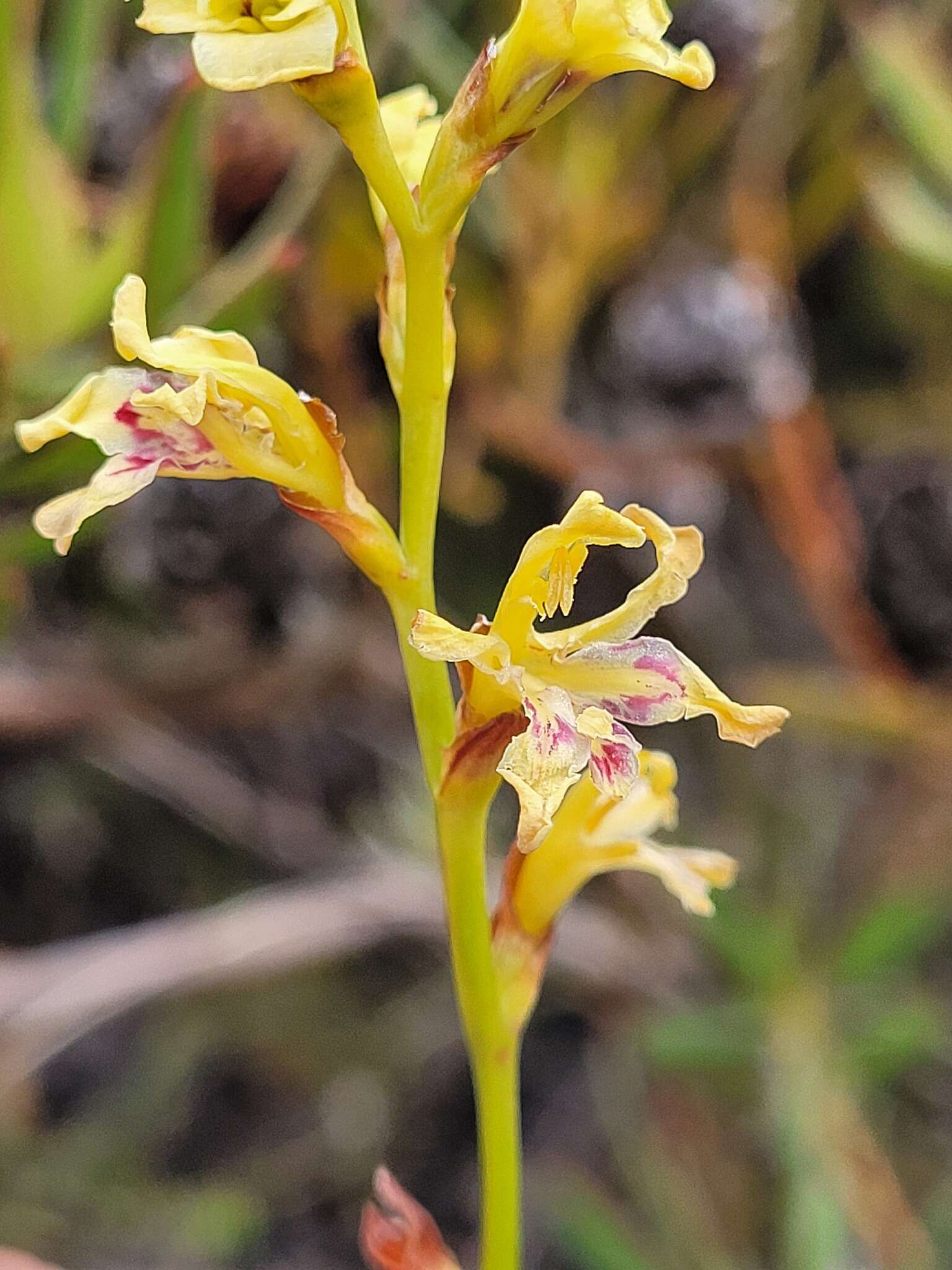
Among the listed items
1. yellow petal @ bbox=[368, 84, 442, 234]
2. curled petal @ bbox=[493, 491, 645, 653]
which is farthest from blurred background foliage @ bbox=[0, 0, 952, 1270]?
curled petal @ bbox=[493, 491, 645, 653]

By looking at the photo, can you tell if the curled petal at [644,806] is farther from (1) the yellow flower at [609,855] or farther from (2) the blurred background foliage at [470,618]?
(2) the blurred background foliage at [470,618]

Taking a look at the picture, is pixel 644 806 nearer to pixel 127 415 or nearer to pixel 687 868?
pixel 687 868

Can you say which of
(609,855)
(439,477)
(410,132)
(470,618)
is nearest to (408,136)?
(410,132)

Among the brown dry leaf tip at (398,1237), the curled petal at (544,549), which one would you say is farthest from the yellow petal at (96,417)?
the brown dry leaf tip at (398,1237)

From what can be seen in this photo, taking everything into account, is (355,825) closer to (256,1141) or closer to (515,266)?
(256,1141)

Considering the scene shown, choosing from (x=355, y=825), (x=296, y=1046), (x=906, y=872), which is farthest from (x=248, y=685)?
(x=906, y=872)

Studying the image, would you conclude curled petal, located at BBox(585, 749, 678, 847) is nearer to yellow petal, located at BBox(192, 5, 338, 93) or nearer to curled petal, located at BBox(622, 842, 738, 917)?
curled petal, located at BBox(622, 842, 738, 917)
